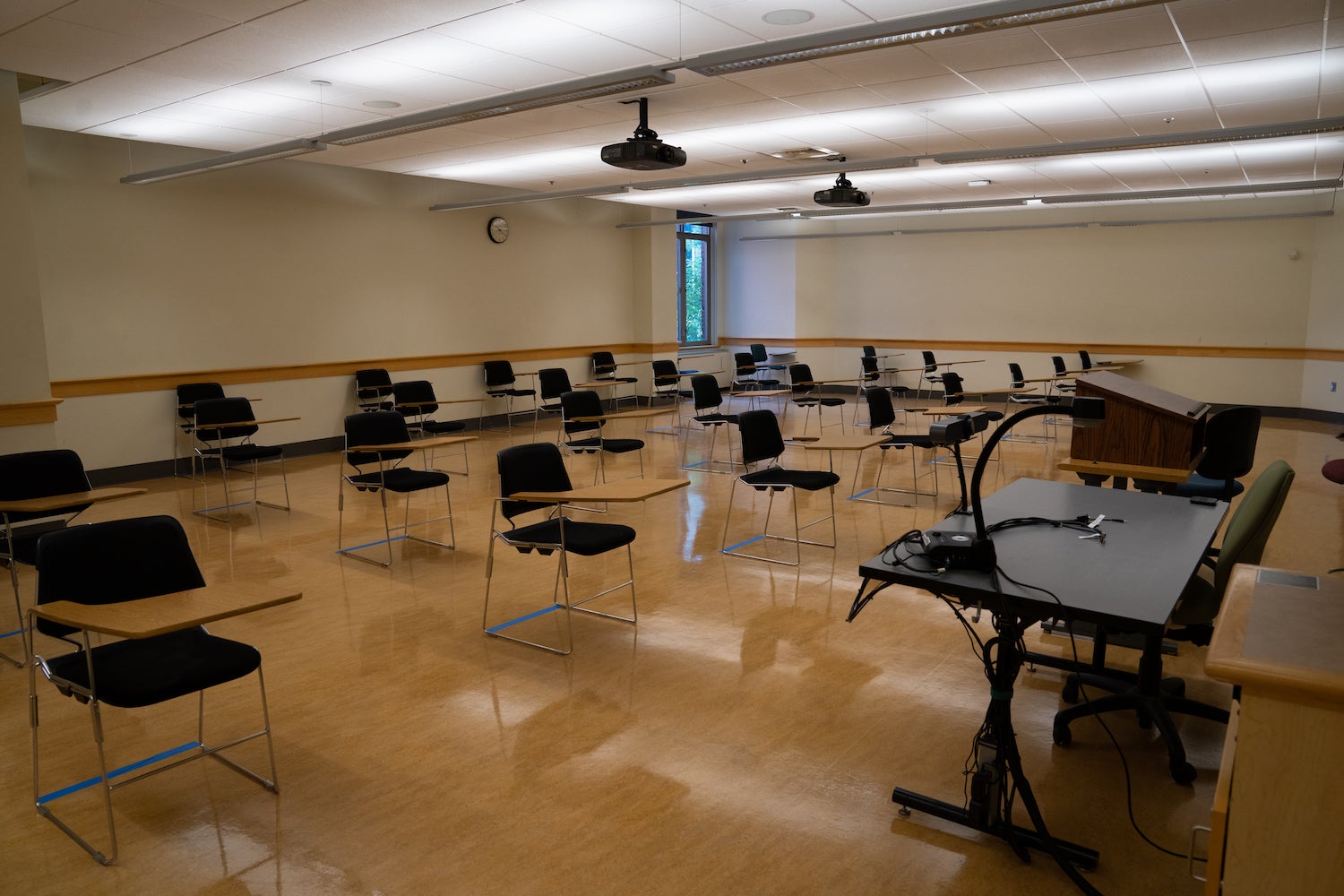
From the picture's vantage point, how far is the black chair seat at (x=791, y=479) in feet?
19.0

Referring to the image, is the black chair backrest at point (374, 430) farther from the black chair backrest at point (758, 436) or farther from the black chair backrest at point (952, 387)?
the black chair backrest at point (952, 387)

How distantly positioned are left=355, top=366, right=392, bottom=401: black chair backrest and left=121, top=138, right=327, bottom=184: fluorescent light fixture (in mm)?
3211

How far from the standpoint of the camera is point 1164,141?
23.7 ft

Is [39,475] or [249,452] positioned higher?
[39,475]

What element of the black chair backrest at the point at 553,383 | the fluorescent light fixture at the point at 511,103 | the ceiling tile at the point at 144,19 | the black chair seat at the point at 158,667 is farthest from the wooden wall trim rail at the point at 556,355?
the black chair seat at the point at 158,667

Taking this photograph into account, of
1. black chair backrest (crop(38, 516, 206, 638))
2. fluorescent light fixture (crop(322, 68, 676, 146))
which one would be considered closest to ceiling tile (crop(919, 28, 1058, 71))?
fluorescent light fixture (crop(322, 68, 676, 146))

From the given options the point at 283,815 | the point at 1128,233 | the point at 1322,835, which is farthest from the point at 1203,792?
the point at 1128,233

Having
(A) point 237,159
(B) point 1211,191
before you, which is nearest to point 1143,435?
(A) point 237,159

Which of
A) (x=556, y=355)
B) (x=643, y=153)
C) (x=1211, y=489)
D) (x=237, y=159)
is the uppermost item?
(x=237, y=159)

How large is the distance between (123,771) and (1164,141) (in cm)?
813

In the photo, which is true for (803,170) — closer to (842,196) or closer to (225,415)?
(842,196)

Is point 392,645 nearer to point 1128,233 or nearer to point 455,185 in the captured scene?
point 455,185

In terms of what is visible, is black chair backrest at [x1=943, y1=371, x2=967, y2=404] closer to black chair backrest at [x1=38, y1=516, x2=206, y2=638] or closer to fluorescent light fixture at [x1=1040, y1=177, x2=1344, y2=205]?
fluorescent light fixture at [x1=1040, y1=177, x2=1344, y2=205]

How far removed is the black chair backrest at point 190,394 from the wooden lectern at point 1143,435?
8072 mm
